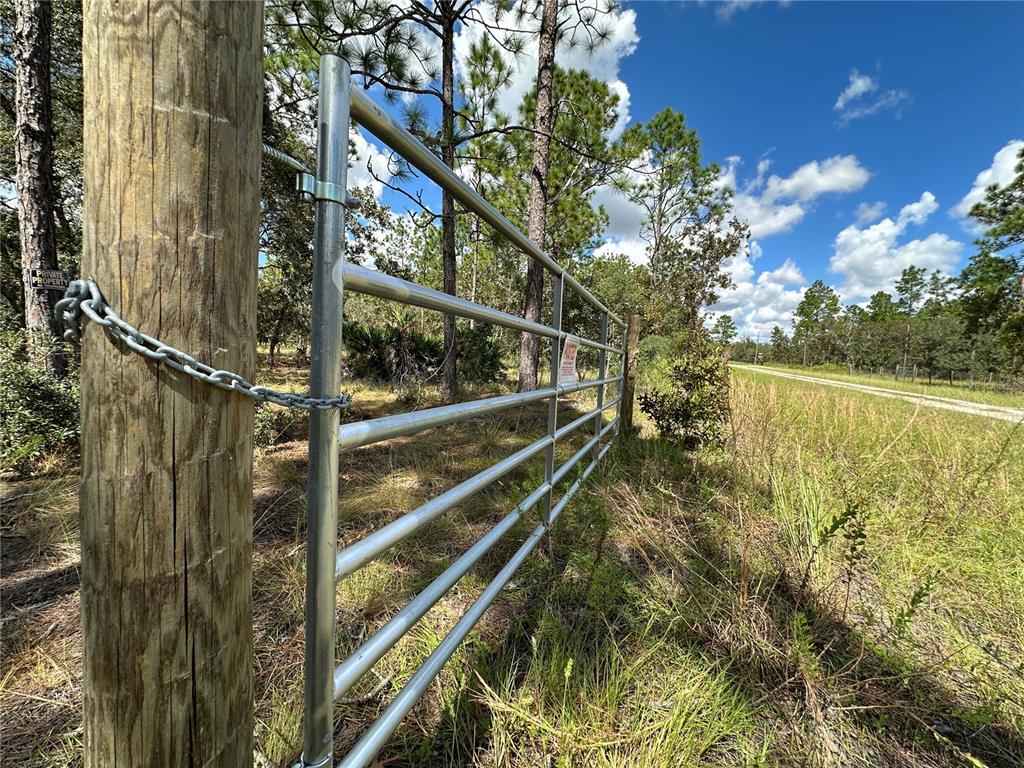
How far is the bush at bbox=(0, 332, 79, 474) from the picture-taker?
117 inches

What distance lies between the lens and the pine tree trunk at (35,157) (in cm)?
352

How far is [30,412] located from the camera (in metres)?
3.09

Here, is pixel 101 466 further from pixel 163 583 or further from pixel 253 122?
pixel 253 122

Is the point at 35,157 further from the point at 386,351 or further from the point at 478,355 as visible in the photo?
the point at 478,355

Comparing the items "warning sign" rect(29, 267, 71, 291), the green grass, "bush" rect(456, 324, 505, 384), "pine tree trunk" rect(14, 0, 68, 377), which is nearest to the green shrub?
"pine tree trunk" rect(14, 0, 68, 377)

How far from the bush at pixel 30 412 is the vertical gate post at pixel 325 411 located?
12.8 feet

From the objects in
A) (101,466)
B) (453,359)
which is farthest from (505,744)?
(453,359)

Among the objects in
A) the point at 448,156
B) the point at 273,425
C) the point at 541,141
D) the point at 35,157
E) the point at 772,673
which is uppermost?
the point at 541,141

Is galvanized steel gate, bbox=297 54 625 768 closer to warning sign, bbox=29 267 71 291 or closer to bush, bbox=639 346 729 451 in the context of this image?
warning sign, bbox=29 267 71 291

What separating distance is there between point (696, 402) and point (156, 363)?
168 inches

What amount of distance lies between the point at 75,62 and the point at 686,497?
997 centimetres

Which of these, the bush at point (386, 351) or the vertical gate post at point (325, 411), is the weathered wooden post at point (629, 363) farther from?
the bush at point (386, 351)

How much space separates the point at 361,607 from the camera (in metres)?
1.72

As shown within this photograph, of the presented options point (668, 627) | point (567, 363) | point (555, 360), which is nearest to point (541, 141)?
point (567, 363)
